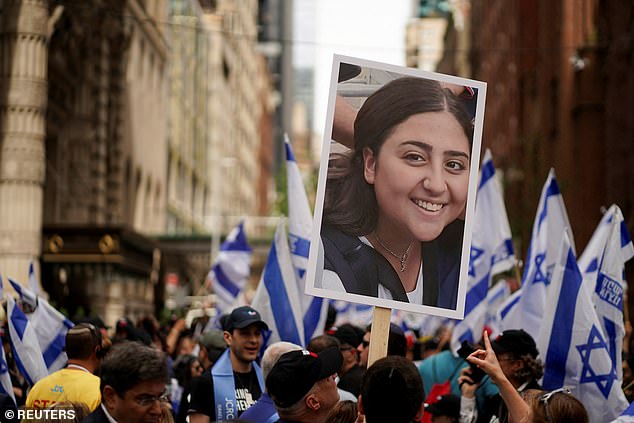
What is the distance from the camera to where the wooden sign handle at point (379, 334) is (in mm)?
6641

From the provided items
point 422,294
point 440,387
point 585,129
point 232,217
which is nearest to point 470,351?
point 422,294

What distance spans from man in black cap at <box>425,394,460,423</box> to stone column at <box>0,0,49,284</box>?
22812 millimetres

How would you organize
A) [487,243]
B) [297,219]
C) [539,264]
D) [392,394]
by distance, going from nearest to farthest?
Answer: [392,394] → [539,264] → [297,219] → [487,243]

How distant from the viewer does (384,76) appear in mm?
7137

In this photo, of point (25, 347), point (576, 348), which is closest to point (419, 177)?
point (576, 348)

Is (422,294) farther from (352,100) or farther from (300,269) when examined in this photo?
(300,269)

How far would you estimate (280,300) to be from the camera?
35.7 ft

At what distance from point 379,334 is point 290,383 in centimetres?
121

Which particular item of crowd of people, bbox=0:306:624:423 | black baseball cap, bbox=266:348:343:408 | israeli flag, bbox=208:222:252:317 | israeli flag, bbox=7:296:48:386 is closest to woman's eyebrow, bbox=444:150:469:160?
crowd of people, bbox=0:306:624:423

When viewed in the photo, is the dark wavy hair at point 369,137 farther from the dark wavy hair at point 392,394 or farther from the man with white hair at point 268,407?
the dark wavy hair at point 392,394

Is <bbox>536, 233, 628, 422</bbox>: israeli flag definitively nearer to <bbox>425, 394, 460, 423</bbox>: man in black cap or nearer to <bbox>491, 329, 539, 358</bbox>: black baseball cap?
<bbox>491, 329, 539, 358</bbox>: black baseball cap

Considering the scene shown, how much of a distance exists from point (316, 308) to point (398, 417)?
7.29 m

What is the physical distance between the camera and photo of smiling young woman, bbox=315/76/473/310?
701cm

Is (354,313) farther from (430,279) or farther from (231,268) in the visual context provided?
(430,279)
